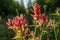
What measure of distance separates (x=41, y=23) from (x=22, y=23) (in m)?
0.22

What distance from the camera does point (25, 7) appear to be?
634 cm

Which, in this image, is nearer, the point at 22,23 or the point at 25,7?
the point at 22,23

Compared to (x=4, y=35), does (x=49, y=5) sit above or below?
above

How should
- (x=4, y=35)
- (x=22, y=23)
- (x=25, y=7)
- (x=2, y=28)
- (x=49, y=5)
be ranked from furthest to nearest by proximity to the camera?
(x=25, y=7)
(x=49, y=5)
(x=2, y=28)
(x=4, y=35)
(x=22, y=23)

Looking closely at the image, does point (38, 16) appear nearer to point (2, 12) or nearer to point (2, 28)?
point (2, 28)

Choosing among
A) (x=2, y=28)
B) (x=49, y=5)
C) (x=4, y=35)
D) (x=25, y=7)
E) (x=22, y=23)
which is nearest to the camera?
(x=22, y=23)

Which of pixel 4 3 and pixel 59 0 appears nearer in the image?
pixel 59 0

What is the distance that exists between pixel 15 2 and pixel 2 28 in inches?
79.2

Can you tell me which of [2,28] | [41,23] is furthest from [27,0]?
[41,23]

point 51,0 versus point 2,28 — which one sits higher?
point 51,0

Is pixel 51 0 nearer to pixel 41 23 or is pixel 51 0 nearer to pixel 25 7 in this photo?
pixel 25 7

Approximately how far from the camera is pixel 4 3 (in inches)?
259

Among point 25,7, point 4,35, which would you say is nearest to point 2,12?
point 25,7

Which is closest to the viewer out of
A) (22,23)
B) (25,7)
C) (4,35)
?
(22,23)
